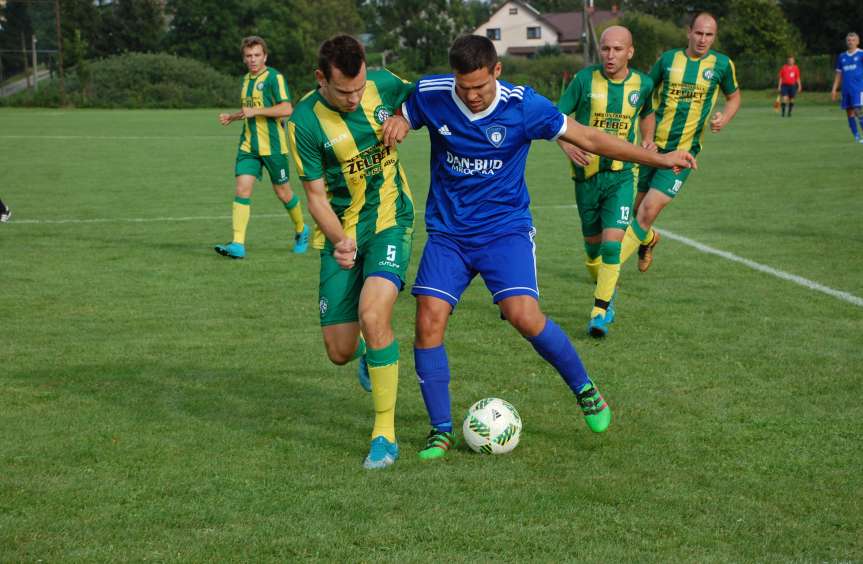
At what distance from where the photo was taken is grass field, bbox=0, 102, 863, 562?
406 centimetres

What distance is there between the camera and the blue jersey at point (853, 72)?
24.3m

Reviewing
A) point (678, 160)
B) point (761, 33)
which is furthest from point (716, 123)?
point (761, 33)

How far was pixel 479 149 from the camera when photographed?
508cm

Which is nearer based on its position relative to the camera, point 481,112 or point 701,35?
point 481,112

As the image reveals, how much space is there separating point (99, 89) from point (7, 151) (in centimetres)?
3187

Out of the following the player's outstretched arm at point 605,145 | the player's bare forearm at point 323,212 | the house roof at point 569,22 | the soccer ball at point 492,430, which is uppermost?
the house roof at point 569,22

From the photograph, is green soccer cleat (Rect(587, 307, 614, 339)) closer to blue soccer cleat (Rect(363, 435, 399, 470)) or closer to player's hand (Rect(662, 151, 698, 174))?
player's hand (Rect(662, 151, 698, 174))

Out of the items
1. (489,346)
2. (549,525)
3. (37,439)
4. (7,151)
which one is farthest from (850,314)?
(7,151)

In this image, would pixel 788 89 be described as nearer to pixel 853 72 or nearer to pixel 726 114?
pixel 853 72

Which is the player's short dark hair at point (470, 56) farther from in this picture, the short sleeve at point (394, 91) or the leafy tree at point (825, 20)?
the leafy tree at point (825, 20)

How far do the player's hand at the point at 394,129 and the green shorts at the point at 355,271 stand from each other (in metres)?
0.52

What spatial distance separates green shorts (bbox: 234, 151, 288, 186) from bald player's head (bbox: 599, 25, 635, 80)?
4.46 meters

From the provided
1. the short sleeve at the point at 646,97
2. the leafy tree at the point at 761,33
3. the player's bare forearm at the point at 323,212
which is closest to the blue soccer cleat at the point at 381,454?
the player's bare forearm at the point at 323,212

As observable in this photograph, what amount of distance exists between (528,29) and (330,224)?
4454 inches
